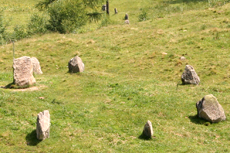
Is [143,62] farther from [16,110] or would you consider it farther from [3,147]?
[3,147]

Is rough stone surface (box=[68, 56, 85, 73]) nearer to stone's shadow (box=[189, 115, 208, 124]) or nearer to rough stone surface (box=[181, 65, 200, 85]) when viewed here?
rough stone surface (box=[181, 65, 200, 85])

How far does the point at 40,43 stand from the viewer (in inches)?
1682

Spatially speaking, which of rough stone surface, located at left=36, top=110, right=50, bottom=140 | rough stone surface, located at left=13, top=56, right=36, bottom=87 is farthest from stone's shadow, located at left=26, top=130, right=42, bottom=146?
rough stone surface, located at left=13, top=56, right=36, bottom=87

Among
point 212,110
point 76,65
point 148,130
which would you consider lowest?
point 148,130

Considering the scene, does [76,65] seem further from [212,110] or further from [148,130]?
[212,110]

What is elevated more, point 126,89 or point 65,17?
point 65,17

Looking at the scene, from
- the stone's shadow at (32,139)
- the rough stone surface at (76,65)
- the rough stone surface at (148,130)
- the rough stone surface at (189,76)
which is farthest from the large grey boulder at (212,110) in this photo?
the rough stone surface at (76,65)

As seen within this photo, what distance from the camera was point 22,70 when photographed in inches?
984

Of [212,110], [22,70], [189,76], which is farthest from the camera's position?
[189,76]

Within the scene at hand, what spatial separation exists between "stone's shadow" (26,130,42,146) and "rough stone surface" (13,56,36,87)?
8.50 meters

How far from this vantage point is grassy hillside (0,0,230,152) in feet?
56.9

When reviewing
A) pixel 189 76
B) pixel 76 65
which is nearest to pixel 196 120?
pixel 189 76

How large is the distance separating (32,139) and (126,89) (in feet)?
34.3

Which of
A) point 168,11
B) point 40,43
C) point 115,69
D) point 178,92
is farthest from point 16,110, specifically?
point 168,11
